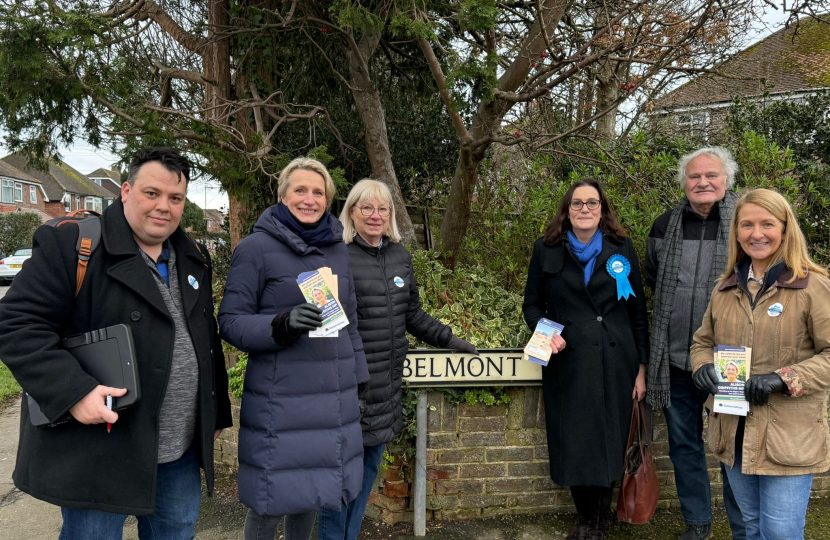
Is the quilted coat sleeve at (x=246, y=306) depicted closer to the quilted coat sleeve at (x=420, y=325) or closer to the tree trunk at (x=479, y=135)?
the quilted coat sleeve at (x=420, y=325)

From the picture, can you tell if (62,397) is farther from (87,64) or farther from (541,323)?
(87,64)

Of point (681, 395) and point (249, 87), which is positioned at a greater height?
point (249, 87)

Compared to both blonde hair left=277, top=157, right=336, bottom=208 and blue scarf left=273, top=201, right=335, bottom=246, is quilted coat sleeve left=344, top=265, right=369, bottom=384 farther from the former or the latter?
blonde hair left=277, top=157, right=336, bottom=208

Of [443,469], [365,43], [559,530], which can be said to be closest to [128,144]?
[365,43]

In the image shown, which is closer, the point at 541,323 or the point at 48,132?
the point at 541,323

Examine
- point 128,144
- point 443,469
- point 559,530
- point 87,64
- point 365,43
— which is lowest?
point 559,530

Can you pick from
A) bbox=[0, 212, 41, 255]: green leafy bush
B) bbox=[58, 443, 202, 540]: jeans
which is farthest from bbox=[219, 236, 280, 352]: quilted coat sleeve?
bbox=[0, 212, 41, 255]: green leafy bush

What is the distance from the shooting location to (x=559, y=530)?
359cm

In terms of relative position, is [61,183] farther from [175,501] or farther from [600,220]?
[600,220]

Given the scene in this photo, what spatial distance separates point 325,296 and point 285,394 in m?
0.45

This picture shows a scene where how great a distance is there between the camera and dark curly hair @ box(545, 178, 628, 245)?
3.30 m

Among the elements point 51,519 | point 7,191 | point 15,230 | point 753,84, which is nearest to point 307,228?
point 51,519

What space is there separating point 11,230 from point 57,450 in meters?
37.6

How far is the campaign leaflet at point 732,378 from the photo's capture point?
2500mm
